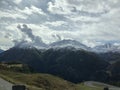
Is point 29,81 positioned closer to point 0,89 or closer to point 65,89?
point 65,89

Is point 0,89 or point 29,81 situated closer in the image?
point 0,89

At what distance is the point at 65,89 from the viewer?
196625 mm

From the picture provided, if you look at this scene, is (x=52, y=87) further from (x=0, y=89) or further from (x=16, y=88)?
(x=16, y=88)

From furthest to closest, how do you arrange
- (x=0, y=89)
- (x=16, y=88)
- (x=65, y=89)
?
(x=65, y=89)
(x=0, y=89)
(x=16, y=88)

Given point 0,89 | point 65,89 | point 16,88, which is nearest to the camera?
point 16,88

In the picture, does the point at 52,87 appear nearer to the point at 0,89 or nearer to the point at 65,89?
the point at 65,89

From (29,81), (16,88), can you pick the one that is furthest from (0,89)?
(29,81)

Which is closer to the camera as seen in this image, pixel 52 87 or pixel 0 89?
pixel 0 89

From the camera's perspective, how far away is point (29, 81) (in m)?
199

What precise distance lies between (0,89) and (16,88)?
7400 centimetres

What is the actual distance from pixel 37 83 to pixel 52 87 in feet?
31.9

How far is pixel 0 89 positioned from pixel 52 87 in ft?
355

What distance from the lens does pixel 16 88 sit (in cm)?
1986

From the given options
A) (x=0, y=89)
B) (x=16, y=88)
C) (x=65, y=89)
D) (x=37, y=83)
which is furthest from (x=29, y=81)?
(x=16, y=88)
